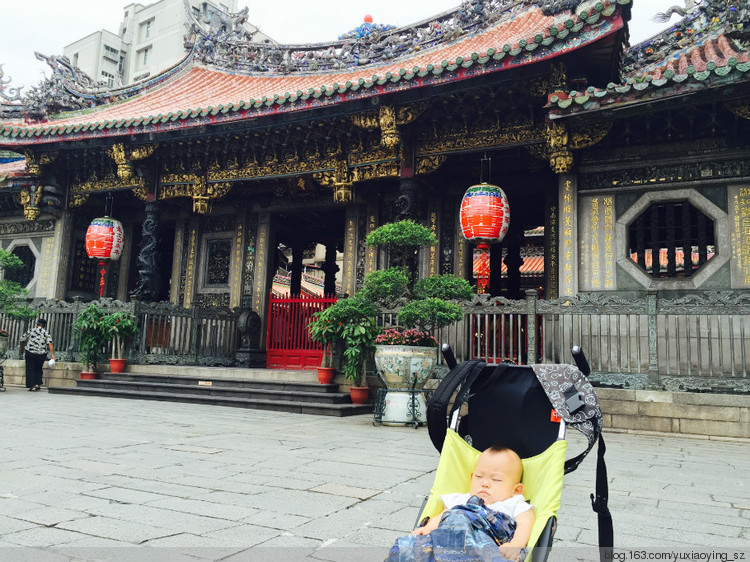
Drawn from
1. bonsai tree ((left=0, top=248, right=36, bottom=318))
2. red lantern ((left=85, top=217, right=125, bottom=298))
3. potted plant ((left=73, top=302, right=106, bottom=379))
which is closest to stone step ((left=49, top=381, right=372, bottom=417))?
potted plant ((left=73, top=302, right=106, bottom=379))

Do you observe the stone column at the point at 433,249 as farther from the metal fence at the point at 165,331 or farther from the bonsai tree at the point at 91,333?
the bonsai tree at the point at 91,333

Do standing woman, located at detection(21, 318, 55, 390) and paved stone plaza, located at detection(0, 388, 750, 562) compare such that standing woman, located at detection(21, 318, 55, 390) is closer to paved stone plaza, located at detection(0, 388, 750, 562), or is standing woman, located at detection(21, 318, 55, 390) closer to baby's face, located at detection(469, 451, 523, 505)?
paved stone plaza, located at detection(0, 388, 750, 562)

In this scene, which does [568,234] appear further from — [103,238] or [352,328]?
[103,238]

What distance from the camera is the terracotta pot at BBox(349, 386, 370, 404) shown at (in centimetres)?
821

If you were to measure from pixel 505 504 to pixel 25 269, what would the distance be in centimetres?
1409

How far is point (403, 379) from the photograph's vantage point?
702cm

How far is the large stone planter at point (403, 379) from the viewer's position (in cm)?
701

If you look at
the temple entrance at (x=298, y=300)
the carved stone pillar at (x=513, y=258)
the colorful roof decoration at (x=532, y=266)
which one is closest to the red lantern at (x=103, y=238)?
the temple entrance at (x=298, y=300)

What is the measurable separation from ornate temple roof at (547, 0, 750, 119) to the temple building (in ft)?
0.09

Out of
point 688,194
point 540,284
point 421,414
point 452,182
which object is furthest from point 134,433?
point 540,284

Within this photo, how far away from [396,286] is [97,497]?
461cm

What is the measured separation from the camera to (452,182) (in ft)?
33.5

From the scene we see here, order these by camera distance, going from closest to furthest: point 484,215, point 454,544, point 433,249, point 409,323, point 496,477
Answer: point 454,544 < point 496,477 < point 409,323 < point 484,215 < point 433,249

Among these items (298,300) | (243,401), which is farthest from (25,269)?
(243,401)
